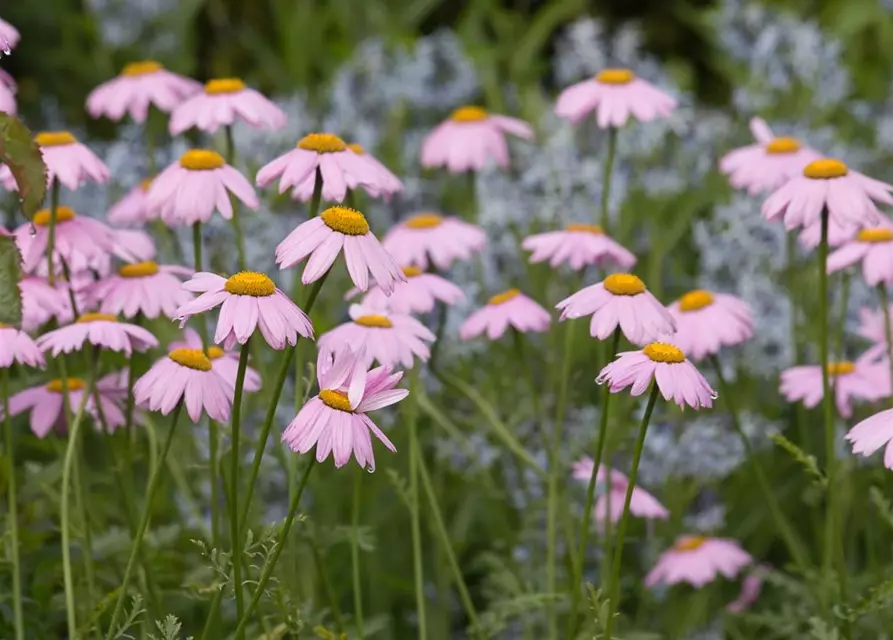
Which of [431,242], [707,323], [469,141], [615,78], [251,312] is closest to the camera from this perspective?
[251,312]

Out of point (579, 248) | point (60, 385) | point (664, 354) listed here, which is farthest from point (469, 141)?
point (664, 354)

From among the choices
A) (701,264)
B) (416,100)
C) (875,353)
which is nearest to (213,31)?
(416,100)

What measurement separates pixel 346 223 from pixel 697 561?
1127 millimetres

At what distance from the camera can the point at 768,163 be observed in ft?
6.98

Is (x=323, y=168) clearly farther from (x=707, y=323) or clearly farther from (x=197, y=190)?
(x=707, y=323)

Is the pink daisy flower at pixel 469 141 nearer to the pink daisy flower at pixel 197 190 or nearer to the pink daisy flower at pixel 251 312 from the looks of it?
the pink daisy flower at pixel 197 190

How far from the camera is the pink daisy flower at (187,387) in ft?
4.65

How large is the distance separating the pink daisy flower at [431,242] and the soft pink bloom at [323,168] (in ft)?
1.39

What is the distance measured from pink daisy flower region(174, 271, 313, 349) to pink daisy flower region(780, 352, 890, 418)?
1.08 metres

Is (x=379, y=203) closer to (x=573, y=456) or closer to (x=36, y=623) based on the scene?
(x=573, y=456)

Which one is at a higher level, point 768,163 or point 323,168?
point 768,163

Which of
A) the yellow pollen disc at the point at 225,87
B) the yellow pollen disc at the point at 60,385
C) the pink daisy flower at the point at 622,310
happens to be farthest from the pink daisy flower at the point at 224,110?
the pink daisy flower at the point at 622,310

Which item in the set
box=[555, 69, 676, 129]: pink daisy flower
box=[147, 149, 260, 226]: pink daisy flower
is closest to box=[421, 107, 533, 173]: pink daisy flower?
box=[555, 69, 676, 129]: pink daisy flower

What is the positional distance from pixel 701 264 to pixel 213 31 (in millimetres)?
3427
